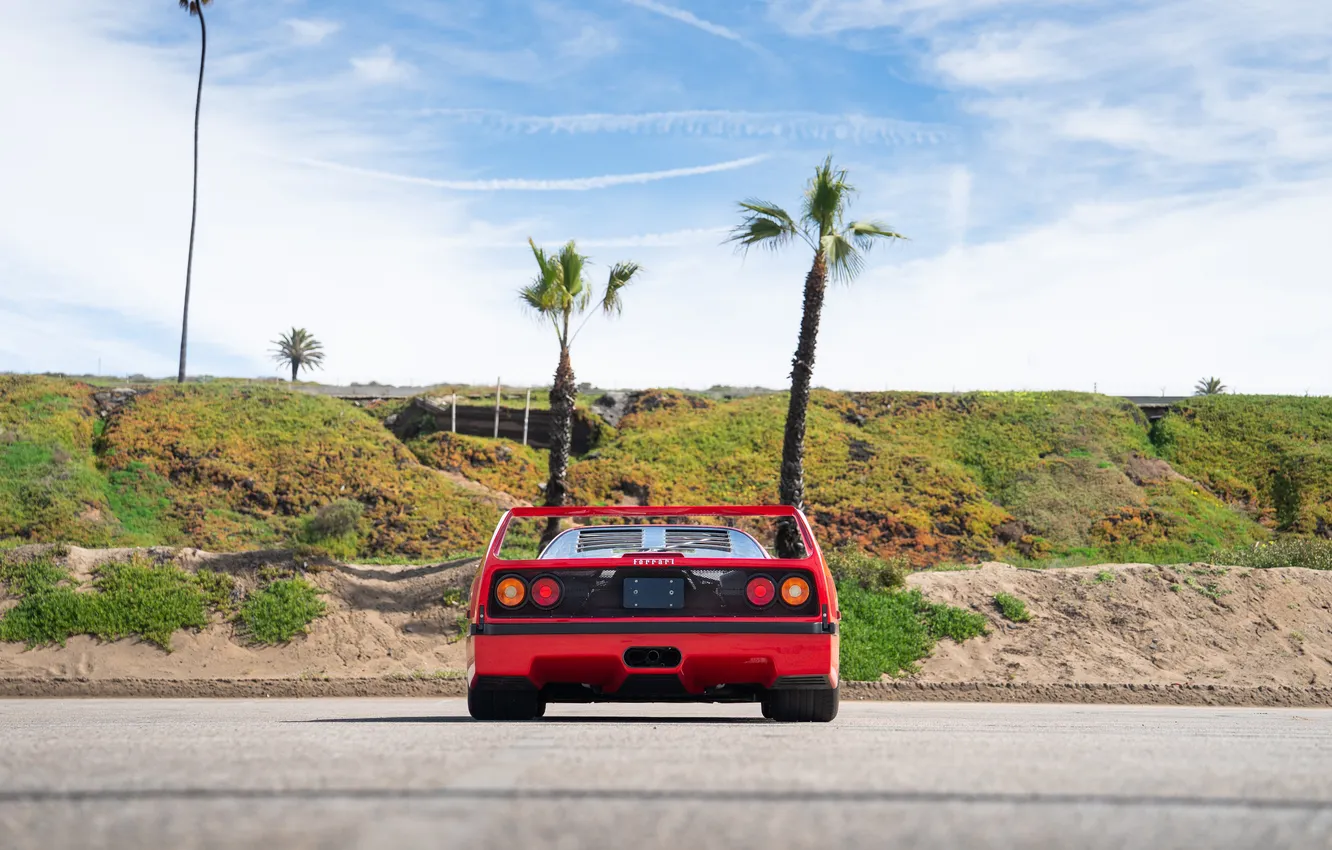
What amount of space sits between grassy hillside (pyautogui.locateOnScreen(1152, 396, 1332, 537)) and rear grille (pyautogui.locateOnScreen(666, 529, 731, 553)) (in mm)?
40847

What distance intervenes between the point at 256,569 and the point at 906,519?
23.6 metres

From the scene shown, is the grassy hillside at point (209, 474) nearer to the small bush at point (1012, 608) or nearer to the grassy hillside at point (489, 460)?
the grassy hillside at point (489, 460)

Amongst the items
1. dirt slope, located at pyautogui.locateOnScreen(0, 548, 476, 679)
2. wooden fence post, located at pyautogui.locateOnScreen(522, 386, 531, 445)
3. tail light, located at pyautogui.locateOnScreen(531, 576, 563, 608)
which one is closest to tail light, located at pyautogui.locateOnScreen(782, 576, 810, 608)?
tail light, located at pyautogui.locateOnScreen(531, 576, 563, 608)

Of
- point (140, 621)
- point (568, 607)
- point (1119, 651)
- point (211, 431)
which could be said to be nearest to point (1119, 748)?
point (568, 607)

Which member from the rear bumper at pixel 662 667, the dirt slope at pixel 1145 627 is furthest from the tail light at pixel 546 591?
the dirt slope at pixel 1145 627

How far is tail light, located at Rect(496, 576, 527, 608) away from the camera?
7.30 metres

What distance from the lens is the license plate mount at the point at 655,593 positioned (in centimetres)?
731

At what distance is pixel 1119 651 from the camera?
1864 centimetres

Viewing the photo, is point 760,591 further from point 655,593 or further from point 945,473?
point 945,473

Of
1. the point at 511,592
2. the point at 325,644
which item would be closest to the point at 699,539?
the point at 511,592

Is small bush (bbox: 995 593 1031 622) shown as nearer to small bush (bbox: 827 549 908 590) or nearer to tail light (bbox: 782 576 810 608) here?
small bush (bbox: 827 549 908 590)

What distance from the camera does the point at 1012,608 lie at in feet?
64.2

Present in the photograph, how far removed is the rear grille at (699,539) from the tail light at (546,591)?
1.12 meters

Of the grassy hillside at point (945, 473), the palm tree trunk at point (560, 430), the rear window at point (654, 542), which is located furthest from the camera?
the grassy hillside at point (945, 473)
